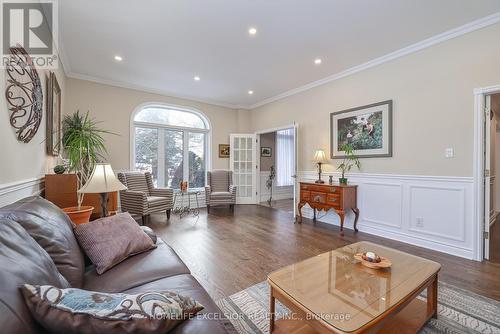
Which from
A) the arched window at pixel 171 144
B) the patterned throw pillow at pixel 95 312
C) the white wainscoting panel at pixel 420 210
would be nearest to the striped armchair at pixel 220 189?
the arched window at pixel 171 144

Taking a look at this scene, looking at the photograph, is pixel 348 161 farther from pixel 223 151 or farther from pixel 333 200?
pixel 223 151

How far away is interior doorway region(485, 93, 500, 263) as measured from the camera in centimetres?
258

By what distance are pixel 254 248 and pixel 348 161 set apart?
2.21 meters

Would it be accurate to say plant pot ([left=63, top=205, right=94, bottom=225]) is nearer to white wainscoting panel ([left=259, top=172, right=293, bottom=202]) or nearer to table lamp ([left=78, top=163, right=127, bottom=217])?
table lamp ([left=78, top=163, right=127, bottom=217])

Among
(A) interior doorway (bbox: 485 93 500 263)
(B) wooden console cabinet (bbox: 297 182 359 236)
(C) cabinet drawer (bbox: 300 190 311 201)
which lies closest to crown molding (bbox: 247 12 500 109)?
(A) interior doorway (bbox: 485 93 500 263)

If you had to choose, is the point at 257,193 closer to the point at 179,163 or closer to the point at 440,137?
the point at 179,163

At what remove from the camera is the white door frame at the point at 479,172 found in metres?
2.54

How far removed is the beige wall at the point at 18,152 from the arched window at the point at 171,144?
7.06 ft

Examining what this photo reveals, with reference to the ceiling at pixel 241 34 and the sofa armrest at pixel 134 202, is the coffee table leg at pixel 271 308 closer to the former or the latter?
the ceiling at pixel 241 34

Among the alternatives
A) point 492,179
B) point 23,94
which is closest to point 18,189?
point 23,94

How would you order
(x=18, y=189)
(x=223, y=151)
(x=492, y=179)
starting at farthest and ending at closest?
(x=223, y=151) → (x=492, y=179) → (x=18, y=189)

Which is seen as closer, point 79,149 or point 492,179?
point 79,149

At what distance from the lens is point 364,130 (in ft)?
11.9

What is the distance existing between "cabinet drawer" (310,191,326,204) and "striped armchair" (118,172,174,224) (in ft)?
8.74
